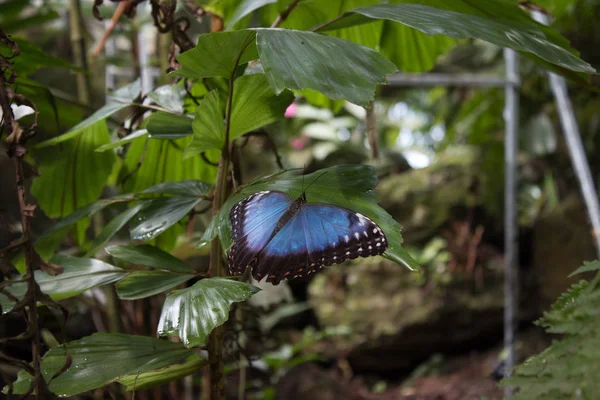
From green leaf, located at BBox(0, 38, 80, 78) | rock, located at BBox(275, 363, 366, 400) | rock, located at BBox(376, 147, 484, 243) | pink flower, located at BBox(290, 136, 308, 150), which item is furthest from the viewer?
pink flower, located at BBox(290, 136, 308, 150)

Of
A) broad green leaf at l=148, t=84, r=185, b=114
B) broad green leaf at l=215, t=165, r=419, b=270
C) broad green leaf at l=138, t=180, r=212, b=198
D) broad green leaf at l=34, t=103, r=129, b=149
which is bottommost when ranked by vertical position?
broad green leaf at l=138, t=180, r=212, b=198

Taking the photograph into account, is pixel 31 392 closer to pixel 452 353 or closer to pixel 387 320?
pixel 387 320

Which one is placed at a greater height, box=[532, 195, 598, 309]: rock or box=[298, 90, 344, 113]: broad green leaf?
box=[298, 90, 344, 113]: broad green leaf

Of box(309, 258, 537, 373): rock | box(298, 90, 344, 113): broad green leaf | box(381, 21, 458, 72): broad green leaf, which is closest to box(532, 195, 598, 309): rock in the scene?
box(309, 258, 537, 373): rock

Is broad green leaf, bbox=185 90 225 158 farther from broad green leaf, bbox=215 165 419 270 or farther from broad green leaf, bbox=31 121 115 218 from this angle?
broad green leaf, bbox=31 121 115 218

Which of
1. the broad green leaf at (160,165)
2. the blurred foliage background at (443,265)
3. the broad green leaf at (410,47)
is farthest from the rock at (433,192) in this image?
the broad green leaf at (160,165)

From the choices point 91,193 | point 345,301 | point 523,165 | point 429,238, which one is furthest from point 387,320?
point 91,193

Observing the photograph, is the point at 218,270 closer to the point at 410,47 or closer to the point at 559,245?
the point at 410,47
